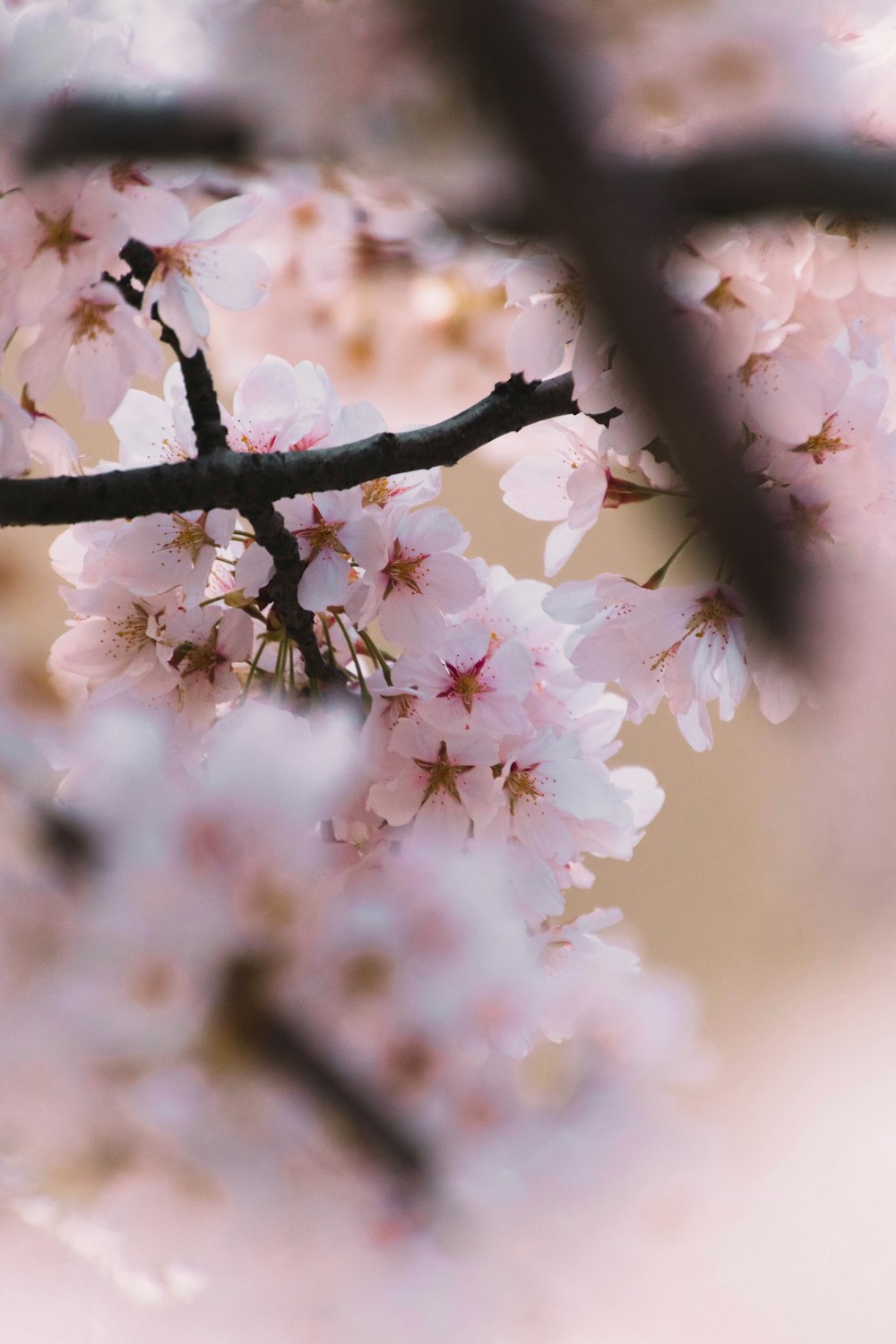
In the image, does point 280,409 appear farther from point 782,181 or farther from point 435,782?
point 782,181

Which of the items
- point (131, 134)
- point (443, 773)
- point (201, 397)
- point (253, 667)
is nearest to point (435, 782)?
point (443, 773)

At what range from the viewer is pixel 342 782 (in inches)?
13.4

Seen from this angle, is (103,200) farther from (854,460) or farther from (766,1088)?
(766,1088)

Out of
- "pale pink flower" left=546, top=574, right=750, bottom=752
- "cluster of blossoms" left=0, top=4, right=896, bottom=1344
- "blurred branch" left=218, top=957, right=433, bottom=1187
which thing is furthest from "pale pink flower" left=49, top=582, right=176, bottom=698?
"blurred branch" left=218, top=957, right=433, bottom=1187

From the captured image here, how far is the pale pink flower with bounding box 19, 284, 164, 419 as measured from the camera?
19.7 inches

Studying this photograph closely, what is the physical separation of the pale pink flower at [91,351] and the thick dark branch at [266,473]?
1.7 inches

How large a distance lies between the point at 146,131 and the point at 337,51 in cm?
22

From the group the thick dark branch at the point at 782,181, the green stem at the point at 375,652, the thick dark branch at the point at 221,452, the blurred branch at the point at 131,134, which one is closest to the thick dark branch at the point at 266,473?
the thick dark branch at the point at 221,452

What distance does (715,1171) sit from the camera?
0.40m

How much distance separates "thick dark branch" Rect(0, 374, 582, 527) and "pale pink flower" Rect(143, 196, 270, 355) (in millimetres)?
60

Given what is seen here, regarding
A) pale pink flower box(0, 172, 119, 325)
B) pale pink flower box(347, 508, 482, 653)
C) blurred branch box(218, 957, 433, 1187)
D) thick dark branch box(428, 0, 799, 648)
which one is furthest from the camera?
pale pink flower box(347, 508, 482, 653)

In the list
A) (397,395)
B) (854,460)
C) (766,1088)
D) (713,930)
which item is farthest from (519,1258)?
(713,930)

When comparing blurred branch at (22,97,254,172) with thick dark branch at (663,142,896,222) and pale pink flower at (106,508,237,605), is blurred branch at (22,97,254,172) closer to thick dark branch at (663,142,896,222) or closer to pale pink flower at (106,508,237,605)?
thick dark branch at (663,142,896,222)

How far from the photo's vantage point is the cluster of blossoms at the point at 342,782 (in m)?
0.28
